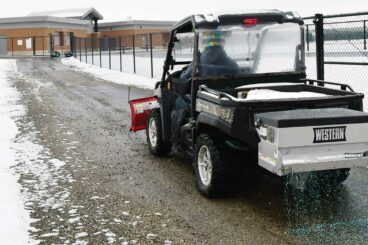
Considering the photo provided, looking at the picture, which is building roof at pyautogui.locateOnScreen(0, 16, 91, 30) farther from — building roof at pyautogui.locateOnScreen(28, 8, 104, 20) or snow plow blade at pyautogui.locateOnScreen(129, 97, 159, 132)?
snow plow blade at pyautogui.locateOnScreen(129, 97, 159, 132)

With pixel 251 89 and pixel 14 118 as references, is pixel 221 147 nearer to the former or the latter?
pixel 251 89

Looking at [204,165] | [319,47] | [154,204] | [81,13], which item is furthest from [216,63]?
[81,13]

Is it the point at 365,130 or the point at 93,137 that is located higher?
the point at 365,130

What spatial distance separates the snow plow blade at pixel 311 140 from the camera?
4.66 metres

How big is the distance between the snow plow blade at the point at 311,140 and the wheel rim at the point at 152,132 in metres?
3.06

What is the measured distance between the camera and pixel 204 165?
5.90 metres

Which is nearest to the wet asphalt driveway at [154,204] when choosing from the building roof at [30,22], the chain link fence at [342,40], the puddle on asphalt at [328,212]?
the puddle on asphalt at [328,212]

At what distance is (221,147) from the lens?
5.55m

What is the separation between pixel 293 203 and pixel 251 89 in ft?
4.58

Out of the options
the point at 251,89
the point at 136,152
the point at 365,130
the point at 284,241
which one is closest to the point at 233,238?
the point at 284,241

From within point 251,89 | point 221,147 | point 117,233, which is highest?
point 251,89

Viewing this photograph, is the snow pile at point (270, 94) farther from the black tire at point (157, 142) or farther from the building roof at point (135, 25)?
the building roof at point (135, 25)

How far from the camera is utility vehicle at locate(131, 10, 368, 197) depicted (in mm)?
4762

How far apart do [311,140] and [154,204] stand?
6.21 feet
